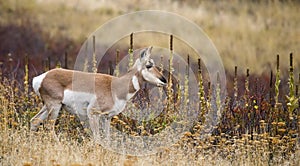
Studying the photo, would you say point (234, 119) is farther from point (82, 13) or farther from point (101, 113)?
point (82, 13)

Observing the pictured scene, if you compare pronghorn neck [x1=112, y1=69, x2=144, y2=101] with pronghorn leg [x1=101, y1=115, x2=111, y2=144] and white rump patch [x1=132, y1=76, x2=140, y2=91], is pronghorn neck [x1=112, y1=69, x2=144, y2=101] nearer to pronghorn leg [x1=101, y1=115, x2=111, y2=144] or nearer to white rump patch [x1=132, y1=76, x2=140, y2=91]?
white rump patch [x1=132, y1=76, x2=140, y2=91]

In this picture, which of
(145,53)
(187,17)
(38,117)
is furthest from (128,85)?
(187,17)

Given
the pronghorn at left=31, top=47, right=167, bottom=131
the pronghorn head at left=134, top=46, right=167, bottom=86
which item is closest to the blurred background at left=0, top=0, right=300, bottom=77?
the pronghorn at left=31, top=47, right=167, bottom=131

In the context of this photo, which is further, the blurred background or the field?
the blurred background

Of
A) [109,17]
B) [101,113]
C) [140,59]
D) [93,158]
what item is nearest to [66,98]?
[101,113]

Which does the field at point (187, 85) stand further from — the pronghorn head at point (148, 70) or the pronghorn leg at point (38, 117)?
the pronghorn head at point (148, 70)

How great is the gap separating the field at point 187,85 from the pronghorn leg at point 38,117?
6.6 inches

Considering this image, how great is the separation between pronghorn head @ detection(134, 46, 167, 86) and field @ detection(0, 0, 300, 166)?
366 mm

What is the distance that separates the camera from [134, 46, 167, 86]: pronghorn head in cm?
1047

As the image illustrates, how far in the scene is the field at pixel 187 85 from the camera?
8938 mm

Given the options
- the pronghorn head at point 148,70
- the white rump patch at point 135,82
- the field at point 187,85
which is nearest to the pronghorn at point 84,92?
the pronghorn head at point 148,70

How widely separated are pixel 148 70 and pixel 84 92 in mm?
1043

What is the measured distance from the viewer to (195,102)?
39.1 feet

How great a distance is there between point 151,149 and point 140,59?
1.73 metres
